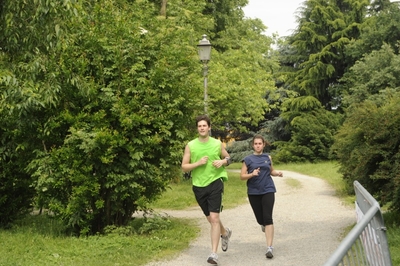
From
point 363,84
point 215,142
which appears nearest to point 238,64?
point 363,84

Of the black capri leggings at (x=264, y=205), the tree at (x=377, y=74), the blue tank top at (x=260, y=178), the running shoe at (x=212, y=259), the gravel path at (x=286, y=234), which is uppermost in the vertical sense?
the tree at (x=377, y=74)

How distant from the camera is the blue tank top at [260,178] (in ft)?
25.5

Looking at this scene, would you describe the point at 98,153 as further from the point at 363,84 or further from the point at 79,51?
the point at 363,84

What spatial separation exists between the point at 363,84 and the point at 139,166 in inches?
1142

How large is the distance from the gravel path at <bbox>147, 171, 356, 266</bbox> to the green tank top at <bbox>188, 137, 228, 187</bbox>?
1.17m

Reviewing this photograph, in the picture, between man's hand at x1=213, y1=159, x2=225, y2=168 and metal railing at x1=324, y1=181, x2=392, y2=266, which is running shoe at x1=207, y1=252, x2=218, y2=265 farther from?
metal railing at x1=324, y1=181, x2=392, y2=266

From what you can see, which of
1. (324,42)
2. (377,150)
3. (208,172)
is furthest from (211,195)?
(324,42)

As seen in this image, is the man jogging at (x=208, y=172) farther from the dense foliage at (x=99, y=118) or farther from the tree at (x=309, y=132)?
the tree at (x=309, y=132)

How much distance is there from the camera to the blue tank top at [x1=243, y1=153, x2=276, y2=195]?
7.76 m

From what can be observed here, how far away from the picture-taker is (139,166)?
31.5ft

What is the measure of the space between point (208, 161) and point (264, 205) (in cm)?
105

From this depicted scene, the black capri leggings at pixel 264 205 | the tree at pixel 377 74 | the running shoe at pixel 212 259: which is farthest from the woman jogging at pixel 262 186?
the tree at pixel 377 74

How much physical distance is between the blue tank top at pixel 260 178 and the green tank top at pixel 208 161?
47 cm

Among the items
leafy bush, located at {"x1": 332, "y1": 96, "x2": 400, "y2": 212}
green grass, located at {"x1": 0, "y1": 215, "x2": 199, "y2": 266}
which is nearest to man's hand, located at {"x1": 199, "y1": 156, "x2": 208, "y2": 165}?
green grass, located at {"x1": 0, "y1": 215, "x2": 199, "y2": 266}
